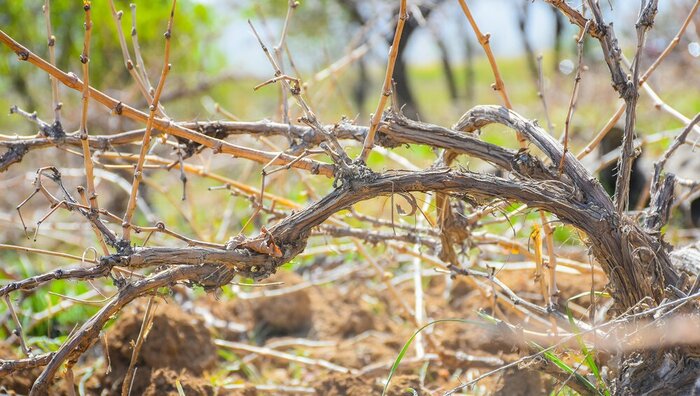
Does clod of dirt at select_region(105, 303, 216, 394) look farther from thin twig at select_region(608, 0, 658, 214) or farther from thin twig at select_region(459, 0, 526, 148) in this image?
thin twig at select_region(608, 0, 658, 214)

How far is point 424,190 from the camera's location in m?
1.41

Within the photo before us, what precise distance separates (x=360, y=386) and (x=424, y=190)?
85 cm

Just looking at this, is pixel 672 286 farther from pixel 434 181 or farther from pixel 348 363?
pixel 348 363

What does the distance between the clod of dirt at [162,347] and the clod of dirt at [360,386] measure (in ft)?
1.50

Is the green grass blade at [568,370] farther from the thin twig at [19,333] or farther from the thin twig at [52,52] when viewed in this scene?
the thin twig at [52,52]

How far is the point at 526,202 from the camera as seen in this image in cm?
140

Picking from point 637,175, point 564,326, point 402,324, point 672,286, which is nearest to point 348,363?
point 402,324

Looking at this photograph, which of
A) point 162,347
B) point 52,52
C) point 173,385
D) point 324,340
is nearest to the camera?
point 52,52

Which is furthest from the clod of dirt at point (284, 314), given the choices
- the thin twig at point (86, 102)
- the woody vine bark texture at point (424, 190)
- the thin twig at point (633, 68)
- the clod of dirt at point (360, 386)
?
the thin twig at point (633, 68)

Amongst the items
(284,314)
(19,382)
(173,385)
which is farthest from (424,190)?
(284,314)

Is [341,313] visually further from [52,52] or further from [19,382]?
[52,52]

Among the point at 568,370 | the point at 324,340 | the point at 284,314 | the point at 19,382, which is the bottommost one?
the point at 568,370

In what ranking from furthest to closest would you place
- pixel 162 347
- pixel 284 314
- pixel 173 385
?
pixel 284 314, pixel 162 347, pixel 173 385

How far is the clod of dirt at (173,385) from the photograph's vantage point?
197 cm
